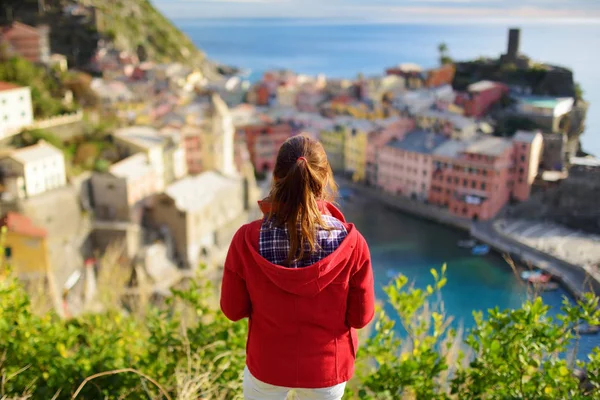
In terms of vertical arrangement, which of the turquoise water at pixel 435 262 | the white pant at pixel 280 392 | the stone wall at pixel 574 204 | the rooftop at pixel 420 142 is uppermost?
the white pant at pixel 280 392

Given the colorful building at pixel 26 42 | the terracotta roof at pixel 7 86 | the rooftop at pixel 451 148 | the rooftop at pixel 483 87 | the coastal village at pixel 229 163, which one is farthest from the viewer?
the rooftop at pixel 483 87

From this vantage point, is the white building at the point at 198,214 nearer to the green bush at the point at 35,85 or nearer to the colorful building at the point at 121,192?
the colorful building at the point at 121,192

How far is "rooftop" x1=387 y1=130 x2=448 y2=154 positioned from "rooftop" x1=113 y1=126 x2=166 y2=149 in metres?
5.66

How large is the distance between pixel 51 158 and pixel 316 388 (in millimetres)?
8038

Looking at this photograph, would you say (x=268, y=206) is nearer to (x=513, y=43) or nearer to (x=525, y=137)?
(x=525, y=137)

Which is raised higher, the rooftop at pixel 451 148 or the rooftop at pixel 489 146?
the rooftop at pixel 489 146

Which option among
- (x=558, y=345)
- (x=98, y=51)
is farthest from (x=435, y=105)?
(x=558, y=345)

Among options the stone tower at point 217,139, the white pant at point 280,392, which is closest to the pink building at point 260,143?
the stone tower at point 217,139

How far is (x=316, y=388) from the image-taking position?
3.86 feet

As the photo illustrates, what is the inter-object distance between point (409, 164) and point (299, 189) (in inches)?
494

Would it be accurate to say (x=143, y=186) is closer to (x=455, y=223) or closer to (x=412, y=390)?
(x=455, y=223)

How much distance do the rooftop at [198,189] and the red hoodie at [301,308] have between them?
8112mm

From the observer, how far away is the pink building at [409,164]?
518 inches

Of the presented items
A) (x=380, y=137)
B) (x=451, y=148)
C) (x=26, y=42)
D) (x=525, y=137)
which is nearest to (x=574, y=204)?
(x=525, y=137)
